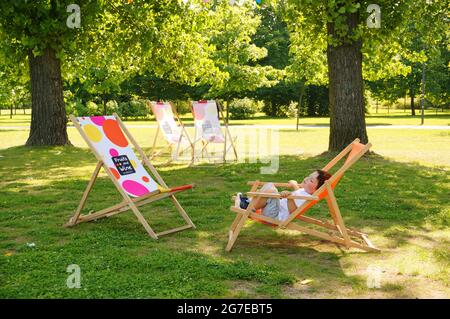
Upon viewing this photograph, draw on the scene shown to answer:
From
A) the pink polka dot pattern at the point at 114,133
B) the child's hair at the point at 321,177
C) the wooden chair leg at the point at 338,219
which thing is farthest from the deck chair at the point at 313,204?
the pink polka dot pattern at the point at 114,133

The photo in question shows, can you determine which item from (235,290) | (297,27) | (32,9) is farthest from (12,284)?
(297,27)

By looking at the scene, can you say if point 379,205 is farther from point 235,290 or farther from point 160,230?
point 235,290

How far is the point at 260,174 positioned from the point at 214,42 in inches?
778

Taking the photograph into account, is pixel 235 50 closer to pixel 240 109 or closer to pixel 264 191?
pixel 240 109

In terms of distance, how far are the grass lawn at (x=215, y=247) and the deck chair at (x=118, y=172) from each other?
0.77 ft

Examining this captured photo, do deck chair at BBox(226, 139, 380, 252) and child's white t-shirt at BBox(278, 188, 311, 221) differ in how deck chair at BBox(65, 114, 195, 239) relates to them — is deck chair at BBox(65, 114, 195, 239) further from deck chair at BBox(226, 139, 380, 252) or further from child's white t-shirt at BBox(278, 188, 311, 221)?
child's white t-shirt at BBox(278, 188, 311, 221)

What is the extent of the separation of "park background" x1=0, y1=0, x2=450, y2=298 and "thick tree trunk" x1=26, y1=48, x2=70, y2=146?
3 centimetres

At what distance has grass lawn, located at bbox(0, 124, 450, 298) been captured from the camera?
4.12 metres

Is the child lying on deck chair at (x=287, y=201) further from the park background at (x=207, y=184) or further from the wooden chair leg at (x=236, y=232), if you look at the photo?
the park background at (x=207, y=184)

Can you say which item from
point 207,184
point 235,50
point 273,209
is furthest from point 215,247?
point 235,50

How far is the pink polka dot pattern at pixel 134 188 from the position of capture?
5.98 meters

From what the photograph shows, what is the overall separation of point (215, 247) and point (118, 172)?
62.6 inches

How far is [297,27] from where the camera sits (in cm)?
1358

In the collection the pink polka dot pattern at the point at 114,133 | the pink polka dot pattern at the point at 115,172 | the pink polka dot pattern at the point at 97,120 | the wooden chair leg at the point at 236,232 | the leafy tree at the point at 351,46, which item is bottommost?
the wooden chair leg at the point at 236,232
